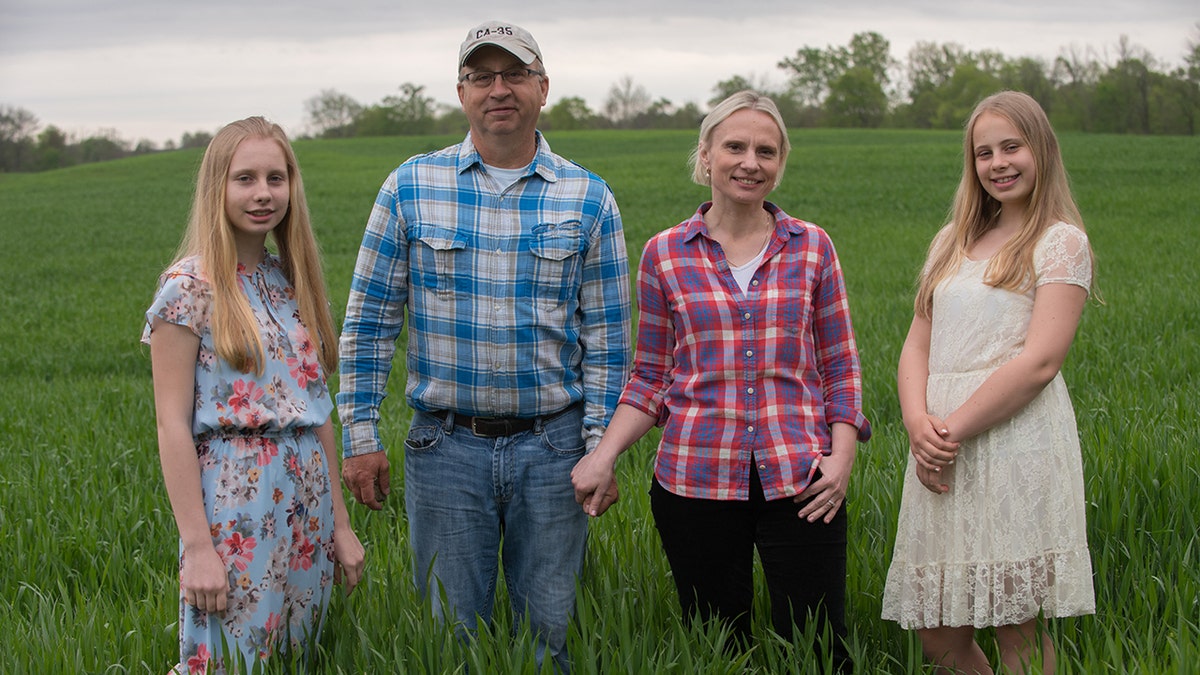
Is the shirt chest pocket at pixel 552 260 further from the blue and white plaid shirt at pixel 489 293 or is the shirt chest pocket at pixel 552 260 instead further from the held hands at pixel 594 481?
the held hands at pixel 594 481

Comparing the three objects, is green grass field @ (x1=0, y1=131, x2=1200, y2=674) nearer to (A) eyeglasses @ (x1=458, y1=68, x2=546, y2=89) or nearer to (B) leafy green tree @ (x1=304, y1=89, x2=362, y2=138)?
(A) eyeglasses @ (x1=458, y1=68, x2=546, y2=89)

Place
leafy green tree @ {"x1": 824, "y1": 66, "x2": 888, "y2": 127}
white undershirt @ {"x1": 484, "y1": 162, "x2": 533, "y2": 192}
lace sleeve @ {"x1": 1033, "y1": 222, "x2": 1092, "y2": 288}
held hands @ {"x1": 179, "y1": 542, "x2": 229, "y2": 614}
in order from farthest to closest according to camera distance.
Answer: leafy green tree @ {"x1": 824, "y1": 66, "x2": 888, "y2": 127} → white undershirt @ {"x1": 484, "y1": 162, "x2": 533, "y2": 192} → lace sleeve @ {"x1": 1033, "y1": 222, "x2": 1092, "y2": 288} → held hands @ {"x1": 179, "y1": 542, "x2": 229, "y2": 614}

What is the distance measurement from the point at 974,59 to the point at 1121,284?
92.1 meters

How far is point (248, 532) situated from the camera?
99.8 inches

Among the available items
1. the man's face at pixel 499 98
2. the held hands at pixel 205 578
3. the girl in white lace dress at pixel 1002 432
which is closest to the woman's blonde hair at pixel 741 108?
the man's face at pixel 499 98

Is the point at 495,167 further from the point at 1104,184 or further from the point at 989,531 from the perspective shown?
the point at 1104,184

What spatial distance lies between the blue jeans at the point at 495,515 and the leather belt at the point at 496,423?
0.05ft

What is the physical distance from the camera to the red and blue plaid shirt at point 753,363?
273cm

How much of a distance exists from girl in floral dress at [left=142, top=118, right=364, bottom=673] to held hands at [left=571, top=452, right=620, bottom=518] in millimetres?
633

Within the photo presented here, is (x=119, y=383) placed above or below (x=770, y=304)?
below

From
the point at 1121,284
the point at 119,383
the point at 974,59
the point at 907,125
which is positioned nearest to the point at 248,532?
the point at 119,383

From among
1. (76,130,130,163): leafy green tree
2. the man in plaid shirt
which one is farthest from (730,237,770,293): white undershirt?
(76,130,130,163): leafy green tree

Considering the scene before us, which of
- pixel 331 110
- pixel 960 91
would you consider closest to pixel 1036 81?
pixel 960 91

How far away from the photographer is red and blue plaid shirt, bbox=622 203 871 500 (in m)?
2.73
